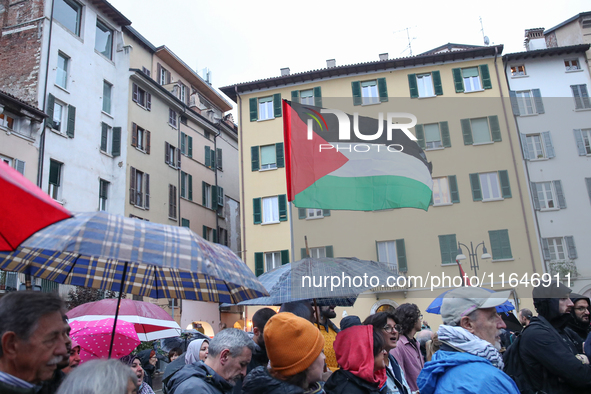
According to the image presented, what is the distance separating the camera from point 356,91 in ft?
98.3

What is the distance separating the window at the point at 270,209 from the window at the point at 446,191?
27.0 feet

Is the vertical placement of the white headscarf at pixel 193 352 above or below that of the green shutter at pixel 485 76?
below

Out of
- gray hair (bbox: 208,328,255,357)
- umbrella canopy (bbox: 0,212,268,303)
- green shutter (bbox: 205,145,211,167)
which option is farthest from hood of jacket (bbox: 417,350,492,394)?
green shutter (bbox: 205,145,211,167)

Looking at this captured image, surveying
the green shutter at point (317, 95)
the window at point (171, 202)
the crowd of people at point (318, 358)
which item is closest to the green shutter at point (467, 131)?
the green shutter at point (317, 95)

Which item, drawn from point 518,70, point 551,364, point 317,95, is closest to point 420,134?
point 317,95

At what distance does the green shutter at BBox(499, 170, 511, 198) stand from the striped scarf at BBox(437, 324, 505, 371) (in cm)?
2576

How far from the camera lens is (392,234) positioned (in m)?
27.1

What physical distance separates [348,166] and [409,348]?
9.16ft

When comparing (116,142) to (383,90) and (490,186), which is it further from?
(490,186)

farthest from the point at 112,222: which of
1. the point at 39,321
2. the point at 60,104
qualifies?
the point at 60,104

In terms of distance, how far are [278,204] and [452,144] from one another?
1019 cm

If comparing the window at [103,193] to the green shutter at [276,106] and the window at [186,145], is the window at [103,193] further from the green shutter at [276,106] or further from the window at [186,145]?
the green shutter at [276,106]

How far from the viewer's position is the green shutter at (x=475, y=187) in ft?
88.5

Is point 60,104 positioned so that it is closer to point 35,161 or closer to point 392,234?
point 35,161
